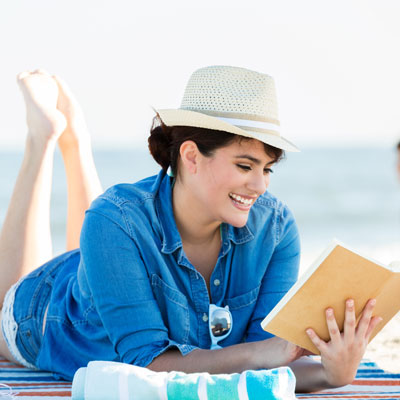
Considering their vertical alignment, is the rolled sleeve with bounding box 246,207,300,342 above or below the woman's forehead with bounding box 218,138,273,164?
below

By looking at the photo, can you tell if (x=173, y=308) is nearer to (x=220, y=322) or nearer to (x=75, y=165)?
(x=220, y=322)

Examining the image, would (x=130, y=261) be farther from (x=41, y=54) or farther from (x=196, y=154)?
(x=41, y=54)

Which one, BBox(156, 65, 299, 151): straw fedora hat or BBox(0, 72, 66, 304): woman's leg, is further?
BBox(0, 72, 66, 304): woman's leg

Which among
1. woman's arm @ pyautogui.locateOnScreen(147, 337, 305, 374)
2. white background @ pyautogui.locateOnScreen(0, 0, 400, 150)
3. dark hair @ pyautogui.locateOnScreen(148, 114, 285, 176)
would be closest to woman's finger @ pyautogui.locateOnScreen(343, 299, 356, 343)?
woman's arm @ pyautogui.locateOnScreen(147, 337, 305, 374)

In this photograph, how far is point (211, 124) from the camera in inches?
116

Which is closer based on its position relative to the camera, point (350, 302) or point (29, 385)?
point (350, 302)

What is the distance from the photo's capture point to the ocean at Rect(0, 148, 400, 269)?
13.7m

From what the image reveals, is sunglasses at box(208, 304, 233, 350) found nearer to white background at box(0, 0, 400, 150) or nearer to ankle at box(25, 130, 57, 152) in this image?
ankle at box(25, 130, 57, 152)

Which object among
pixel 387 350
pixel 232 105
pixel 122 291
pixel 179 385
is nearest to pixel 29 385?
pixel 122 291

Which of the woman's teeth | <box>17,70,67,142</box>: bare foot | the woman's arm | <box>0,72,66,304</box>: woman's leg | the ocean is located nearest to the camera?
the woman's arm

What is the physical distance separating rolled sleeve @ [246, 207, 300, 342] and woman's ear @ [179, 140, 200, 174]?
0.58m

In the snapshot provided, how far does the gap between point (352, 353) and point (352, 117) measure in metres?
41.8

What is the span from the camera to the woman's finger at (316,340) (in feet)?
A: 8.62

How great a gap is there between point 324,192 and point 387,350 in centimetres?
1843
